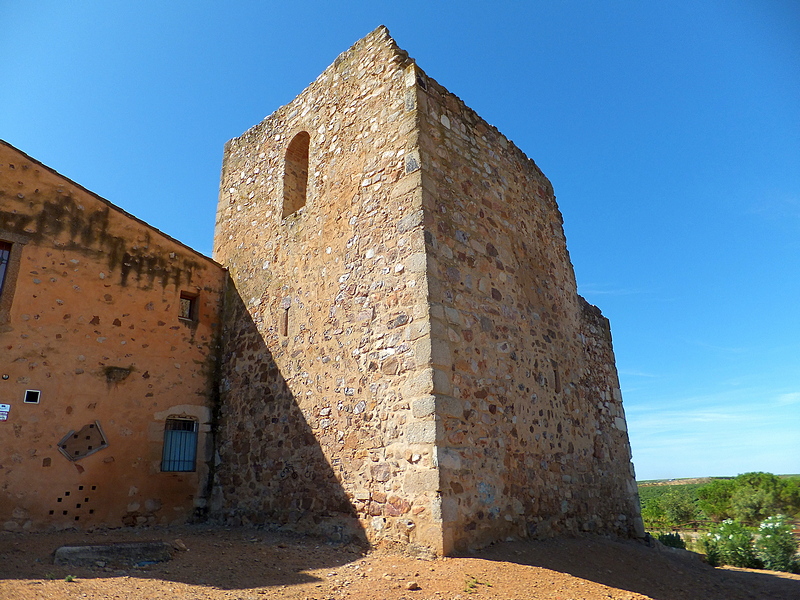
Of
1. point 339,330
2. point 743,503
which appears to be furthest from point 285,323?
point 743,503

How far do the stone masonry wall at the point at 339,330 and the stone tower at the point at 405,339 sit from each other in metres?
0.03

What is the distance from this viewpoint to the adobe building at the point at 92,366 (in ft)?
21.7

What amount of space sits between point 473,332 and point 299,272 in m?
2.76

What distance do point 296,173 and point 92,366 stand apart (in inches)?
163

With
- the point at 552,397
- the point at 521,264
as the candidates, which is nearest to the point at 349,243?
the point at 521,264

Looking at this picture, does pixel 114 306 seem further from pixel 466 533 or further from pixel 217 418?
pixel 466 533

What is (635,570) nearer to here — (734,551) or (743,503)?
(734,551)

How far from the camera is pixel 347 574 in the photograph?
471 cm

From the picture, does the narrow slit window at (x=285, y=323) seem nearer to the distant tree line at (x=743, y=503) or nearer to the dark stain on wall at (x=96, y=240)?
the dark stain on wall at (x=96, y=240)

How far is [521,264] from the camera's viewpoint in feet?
24.6

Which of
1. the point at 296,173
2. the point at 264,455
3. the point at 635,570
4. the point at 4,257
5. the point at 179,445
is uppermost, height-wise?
the point at 296,173

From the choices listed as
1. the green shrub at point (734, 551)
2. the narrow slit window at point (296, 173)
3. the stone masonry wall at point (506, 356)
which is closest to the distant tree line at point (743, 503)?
the green shrub at point (734, 551)

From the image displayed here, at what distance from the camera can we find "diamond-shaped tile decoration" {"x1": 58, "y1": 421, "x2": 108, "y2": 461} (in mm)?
6797

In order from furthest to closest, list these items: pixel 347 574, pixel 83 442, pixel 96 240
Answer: pixel 96 240
pixel 83 442
pixel 347 574
